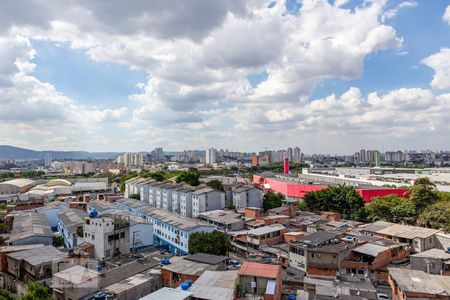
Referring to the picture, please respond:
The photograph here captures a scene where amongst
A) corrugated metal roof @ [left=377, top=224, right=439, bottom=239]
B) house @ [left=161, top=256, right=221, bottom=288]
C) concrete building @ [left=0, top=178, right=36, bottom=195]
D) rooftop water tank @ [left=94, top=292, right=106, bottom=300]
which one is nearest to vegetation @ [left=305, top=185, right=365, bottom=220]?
corrugated metal roof @ [left=377, top=224, right=439, bottom=239]

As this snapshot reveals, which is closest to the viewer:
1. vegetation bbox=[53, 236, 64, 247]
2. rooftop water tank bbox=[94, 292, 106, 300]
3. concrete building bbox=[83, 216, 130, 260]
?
rooftop water tank bbox=[94, 292, 106, 300]

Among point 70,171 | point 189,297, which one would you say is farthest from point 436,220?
point 70,171

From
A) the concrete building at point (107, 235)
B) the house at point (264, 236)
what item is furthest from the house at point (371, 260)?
the concrete building at point (107, 235)

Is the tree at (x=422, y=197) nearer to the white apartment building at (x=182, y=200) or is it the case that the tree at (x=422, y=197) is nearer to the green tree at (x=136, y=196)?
the white apartment building at (x=182, y=200)

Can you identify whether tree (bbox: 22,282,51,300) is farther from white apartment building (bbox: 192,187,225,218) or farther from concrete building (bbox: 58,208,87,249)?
white apartment building (bbox: 192,187,225,218)

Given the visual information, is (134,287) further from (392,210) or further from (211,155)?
(211,155)

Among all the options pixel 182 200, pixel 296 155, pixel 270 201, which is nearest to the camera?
pixel 182 200

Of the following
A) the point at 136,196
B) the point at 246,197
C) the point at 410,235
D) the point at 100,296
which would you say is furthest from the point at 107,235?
the point at 136,196
